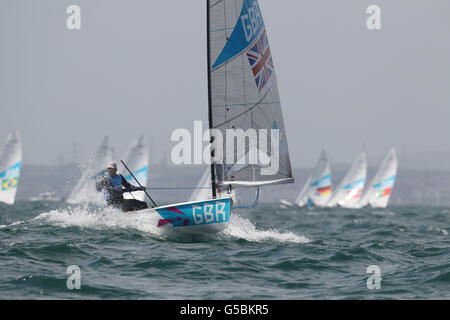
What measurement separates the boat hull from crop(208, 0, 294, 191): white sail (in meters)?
1.35

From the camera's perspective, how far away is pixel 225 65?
14.2 meters

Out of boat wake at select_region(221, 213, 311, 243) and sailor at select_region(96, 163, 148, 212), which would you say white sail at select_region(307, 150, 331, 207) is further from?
sailor at select_region(96, 163, 148, 212)

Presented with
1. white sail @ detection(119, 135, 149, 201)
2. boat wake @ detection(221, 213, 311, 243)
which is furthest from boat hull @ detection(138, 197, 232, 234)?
white sail @ detection(119, 135, 149, 201)

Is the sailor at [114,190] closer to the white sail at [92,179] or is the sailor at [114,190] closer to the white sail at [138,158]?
the white sail at [138,158]

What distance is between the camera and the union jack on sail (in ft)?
48.5

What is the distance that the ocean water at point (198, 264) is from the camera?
28.6ft

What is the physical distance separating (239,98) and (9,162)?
1349 inches

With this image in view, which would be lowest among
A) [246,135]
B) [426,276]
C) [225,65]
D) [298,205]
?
[298,205]

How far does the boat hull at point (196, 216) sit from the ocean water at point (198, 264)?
0.30 metres

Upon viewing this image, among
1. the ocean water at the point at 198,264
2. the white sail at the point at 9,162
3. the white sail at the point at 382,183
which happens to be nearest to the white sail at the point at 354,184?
the white sail at the point at 382,183

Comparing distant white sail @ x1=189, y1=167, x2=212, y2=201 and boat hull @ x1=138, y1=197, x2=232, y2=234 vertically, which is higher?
boat hull @ x1=138, y1=197, x2=232, y2=234
